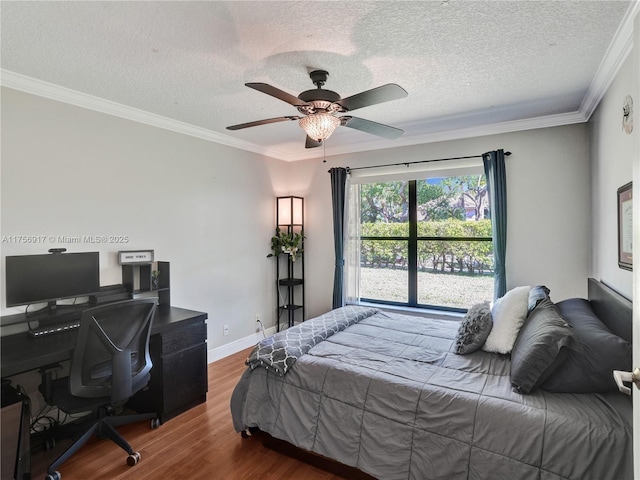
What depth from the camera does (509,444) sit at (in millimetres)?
1571

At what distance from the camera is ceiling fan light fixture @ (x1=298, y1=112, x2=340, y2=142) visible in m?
2.15

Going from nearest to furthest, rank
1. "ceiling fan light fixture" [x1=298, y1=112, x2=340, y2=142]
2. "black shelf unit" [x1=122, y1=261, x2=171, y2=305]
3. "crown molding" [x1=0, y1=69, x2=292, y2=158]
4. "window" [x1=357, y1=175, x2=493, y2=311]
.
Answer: "ceiling fan light fixture" [x1=298, y1=112, x2=340, y2=142] → "crown molding" [x1=0, y1=69, x2=292, y2=158] → "black shelf unit" [x1=122, y1=261, x2=171, y2=305] → "window" [x1=357, y1=175, x2=493, y2=311]

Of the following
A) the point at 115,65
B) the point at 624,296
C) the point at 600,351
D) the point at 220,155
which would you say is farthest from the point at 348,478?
the point at 220,155

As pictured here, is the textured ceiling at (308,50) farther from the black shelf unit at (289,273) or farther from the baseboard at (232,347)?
the baseboard at (232,347)

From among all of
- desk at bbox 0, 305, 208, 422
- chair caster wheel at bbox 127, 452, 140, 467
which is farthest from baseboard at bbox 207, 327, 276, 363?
chair caster wheel at bbox 127, 452, 140, 467

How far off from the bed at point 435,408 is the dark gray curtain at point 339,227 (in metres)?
1.75

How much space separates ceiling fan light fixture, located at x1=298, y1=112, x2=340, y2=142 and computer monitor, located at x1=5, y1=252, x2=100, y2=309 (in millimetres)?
1923

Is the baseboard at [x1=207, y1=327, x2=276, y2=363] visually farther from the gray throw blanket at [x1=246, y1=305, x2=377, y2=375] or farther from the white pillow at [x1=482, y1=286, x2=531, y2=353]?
the white pillow at [x1=482, y1=286, x2=531, y2=353]

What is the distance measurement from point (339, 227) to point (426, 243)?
3.58 feet

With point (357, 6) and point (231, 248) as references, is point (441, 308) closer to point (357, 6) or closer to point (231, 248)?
point (231, 248)

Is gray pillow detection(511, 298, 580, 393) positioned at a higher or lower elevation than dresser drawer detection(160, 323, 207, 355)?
higher

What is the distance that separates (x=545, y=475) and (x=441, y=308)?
A: 257 centimetres

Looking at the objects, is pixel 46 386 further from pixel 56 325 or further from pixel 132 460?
pixel 132 460

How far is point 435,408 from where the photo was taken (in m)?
1.77
